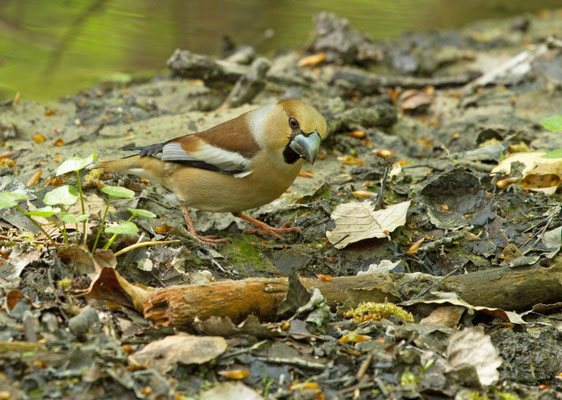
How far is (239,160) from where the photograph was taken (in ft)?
15.9

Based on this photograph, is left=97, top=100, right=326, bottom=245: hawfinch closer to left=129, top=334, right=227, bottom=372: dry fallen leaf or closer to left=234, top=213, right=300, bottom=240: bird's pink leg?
left=234, top=213, right=300, bottom=240: bird's pink leg

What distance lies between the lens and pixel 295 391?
9.24ft

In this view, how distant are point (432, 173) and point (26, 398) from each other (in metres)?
3.96

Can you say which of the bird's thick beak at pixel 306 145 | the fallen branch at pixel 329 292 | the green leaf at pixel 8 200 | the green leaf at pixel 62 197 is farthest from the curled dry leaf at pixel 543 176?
the green leaf at pixel 8 200

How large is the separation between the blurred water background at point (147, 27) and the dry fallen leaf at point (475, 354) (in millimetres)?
5638

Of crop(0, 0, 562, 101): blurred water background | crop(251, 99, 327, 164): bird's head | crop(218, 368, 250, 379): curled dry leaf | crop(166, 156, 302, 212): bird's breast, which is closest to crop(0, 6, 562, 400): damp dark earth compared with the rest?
crop(218, 368, 250, 379): curled dry leaf

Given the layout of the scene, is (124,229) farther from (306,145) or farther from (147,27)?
(147,27)

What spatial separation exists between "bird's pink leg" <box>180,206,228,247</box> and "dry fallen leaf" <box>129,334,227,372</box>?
1.68 meters

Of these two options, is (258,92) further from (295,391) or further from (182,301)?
(295,391)

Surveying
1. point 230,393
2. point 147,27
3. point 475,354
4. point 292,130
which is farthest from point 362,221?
point 147,27

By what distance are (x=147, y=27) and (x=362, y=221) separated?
5.79 m

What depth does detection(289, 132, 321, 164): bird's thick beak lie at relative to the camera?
15.3ft

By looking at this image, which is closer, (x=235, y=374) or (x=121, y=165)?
(x=235, y=374)

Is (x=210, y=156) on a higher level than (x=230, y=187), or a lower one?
higher
